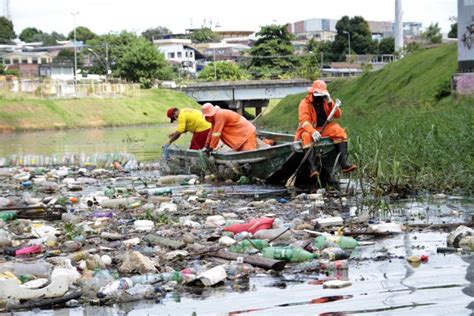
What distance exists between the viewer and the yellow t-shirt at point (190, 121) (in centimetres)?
1945

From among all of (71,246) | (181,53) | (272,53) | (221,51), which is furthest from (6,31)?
(71,246)

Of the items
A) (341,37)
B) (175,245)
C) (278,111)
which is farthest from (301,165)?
(341,37)

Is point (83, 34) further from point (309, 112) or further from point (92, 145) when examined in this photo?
point (309, 112)

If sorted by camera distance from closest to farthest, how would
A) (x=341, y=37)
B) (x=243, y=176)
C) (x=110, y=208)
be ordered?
1. (x=110, y=208)
2. (x=243, y=176)
3. (x=341, y=37)

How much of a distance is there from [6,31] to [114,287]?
173 meters

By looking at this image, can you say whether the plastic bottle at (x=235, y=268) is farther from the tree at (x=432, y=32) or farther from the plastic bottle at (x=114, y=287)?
the tree at (x=432, y=32)

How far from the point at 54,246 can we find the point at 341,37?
384 ft

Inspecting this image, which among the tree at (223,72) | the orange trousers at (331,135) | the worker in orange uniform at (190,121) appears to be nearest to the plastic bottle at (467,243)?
the orange trousers at (331,135)

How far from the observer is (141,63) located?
102 metres

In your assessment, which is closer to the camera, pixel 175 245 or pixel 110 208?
pixel 175 245

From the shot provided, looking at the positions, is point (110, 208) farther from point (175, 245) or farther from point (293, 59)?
point (293, 59)

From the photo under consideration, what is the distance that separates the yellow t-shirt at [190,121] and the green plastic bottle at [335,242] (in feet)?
33.0

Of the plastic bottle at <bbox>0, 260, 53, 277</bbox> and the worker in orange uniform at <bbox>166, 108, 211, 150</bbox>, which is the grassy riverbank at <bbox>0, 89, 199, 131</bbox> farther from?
the plastic bottle at <bbox>0, 260, 53, 277</bbox>

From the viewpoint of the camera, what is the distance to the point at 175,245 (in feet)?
31.8
